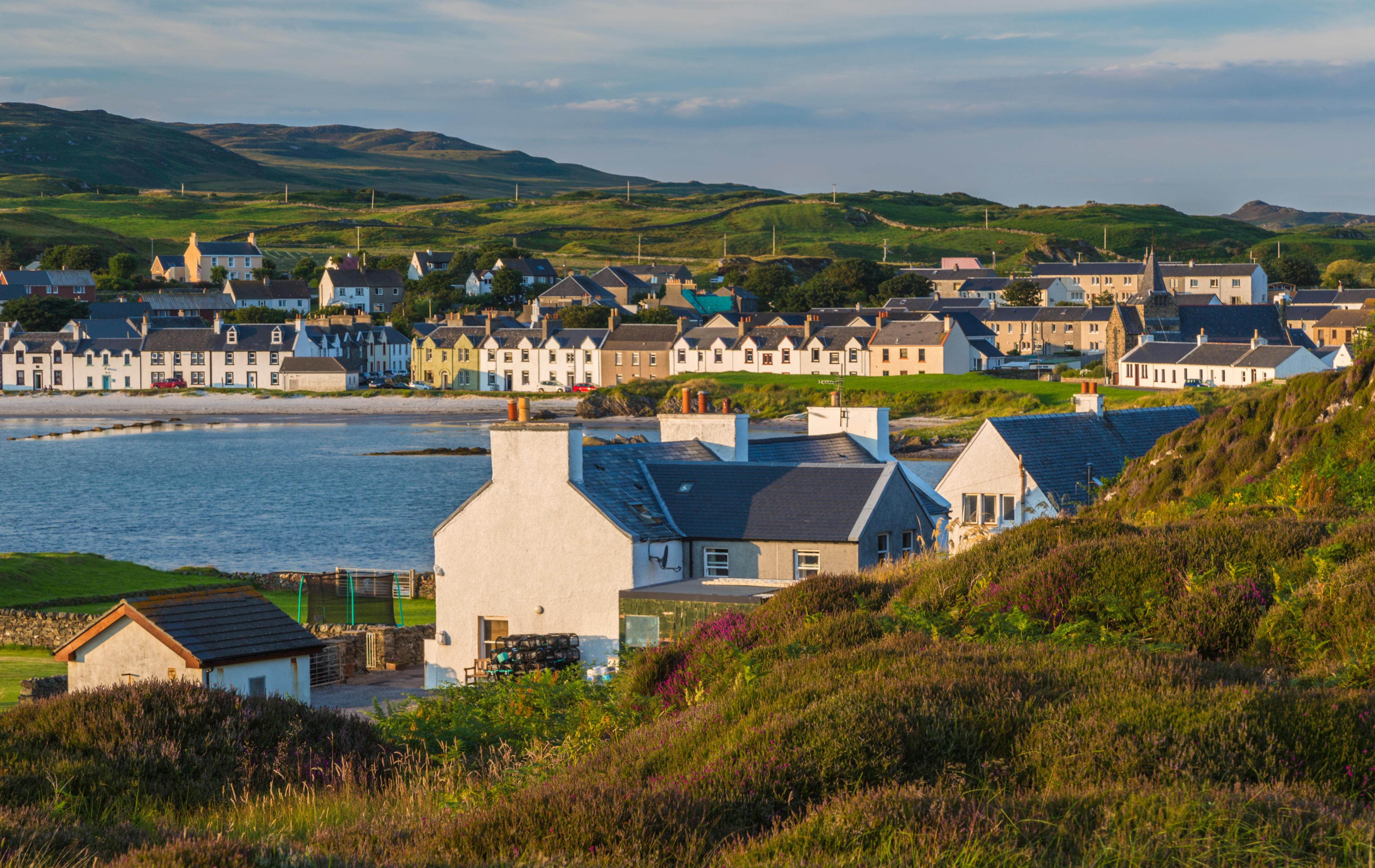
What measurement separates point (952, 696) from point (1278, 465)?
41.2 ft

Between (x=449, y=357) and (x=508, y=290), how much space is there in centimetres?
4026

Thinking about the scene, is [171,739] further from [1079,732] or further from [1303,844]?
[1303,844]

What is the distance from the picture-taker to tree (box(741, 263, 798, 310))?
573ft

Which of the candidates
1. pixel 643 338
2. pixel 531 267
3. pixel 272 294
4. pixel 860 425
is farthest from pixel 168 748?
pixel 531 267

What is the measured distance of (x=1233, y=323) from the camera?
383ft

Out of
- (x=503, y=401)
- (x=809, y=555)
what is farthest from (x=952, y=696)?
(x=503, y=401)

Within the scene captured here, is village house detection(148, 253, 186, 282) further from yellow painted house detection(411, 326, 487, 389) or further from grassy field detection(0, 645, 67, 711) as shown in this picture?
grassy field detection(0, 645, 67, 711)

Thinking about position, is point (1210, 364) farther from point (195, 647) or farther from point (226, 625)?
point (195, 647)

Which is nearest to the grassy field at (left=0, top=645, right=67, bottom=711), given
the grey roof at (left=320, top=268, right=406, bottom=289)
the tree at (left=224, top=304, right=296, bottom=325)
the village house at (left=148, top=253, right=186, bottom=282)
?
the tree at (left=224, top=304, right=296, bottom=325)

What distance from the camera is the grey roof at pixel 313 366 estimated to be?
437 ft

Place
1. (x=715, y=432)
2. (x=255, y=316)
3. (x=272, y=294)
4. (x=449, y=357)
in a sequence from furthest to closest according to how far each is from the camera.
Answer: (x=272, y=294), (x=255, y=316), (x=449, y=357), (x=715, y=432)

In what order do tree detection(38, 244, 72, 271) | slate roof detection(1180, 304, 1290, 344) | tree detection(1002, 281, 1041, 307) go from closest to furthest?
slate roof detection(1180, 304, 1290, 344)
tree detection(1002, 281, 1041, 307)
tree detection(38, 244, 72, 271)

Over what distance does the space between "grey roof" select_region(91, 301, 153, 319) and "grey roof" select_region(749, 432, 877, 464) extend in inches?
5246

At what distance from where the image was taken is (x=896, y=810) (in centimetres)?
597
